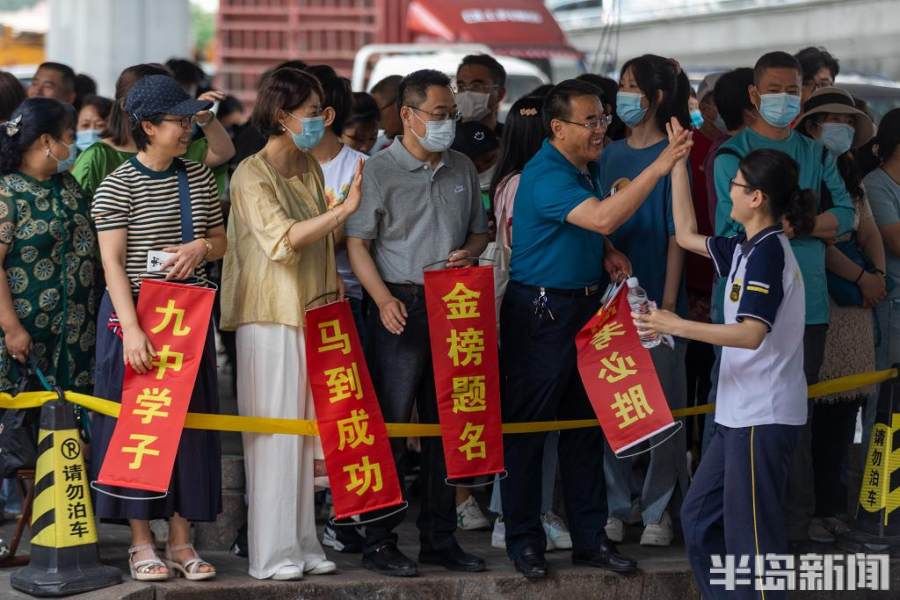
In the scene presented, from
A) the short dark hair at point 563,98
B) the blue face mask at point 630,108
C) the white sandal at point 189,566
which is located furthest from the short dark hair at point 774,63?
the white sandal at point 189,566

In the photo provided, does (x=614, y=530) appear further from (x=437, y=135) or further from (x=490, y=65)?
(x=490, y=65)

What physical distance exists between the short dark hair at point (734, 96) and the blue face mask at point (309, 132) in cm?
196

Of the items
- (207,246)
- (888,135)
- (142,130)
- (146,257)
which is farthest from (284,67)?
(888,135)

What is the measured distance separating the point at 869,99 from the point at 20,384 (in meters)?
7.97

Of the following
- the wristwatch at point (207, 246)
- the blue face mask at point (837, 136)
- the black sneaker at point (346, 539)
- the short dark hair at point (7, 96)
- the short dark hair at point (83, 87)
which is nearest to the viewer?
the wristwatch at point (207, 246)

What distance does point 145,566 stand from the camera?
5148 mm

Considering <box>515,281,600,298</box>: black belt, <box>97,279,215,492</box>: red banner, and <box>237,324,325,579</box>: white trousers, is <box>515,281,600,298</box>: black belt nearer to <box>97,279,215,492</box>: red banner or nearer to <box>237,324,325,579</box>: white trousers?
<box>237,324,325,579</box>: white trousers

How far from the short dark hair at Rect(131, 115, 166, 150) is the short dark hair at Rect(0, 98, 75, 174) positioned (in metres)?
0.38

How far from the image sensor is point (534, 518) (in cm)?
557

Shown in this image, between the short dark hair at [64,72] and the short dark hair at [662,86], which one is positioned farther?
the short dark hair at [64,72]

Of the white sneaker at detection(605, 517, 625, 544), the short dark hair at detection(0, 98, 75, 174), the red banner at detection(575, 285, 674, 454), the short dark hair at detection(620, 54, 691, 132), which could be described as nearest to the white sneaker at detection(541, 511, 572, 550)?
the white sneaker at detection(605, 517, 625, 544)

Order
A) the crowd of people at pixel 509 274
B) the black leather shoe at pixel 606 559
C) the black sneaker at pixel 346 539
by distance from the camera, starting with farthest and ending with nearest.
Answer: the black sneaker at pixel 346 539, the black leather shoe at pixel 606 559, the crowd of people at pixel 509 274

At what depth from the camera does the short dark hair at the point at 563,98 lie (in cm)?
542

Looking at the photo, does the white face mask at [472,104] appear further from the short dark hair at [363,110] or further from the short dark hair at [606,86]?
the short dark hair at [606,86]
